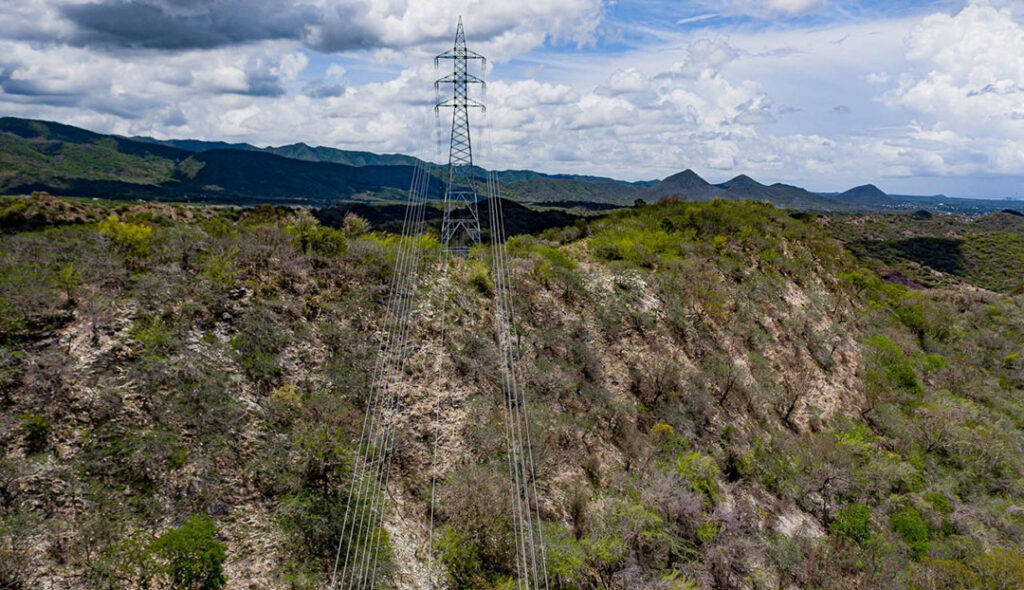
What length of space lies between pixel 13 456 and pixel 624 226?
103 ft

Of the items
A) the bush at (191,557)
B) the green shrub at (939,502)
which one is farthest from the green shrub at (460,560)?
the green shrub at (939,502)

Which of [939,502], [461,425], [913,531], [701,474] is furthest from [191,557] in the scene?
[939,502]

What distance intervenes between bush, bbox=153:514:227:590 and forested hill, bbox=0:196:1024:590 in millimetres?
41

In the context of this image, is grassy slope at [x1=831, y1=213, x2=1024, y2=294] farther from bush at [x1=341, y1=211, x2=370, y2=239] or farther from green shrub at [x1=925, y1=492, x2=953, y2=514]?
bush at [x1=341, y1=211, x2=370, y2=239]

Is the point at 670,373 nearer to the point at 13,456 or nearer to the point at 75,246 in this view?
the point at 13,456

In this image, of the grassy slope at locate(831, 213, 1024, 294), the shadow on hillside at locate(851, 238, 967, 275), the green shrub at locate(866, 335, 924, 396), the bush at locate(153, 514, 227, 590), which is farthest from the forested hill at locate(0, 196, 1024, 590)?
the shadow on hillside at locate(851, 238, 967, 275)

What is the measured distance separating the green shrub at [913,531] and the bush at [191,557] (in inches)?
767

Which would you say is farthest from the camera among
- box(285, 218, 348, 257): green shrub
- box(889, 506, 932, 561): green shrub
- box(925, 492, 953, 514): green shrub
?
box(285, 218, 348, 257): green shrub

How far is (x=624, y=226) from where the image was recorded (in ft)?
111

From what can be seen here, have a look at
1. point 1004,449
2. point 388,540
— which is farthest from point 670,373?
point 1004,449

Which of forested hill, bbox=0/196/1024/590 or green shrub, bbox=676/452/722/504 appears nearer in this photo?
forested hill, bbox=0/196/1024/590

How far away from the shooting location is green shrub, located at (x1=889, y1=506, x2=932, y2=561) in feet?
50.9

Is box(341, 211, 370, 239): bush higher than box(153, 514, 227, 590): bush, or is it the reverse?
box(341, 211, 370, 239): bush

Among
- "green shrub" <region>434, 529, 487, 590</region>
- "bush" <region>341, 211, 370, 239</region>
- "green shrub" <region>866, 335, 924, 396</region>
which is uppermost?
"bush" <region>341, 211, 370, 239</region>
